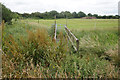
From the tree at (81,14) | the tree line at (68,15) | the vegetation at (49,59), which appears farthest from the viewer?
the tree at (81,14)

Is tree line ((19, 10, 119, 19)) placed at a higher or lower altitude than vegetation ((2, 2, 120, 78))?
higher

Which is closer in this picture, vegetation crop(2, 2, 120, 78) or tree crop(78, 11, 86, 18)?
vegetation crop(2, 2, 120, 78)

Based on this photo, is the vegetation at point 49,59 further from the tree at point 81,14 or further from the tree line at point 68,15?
the tree at point 81,14

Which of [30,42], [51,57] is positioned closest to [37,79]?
[51,57]

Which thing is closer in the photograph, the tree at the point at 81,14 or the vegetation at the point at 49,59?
the vegetation at the point at 49,59

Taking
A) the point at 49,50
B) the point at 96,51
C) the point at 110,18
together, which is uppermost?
the point at 110,18

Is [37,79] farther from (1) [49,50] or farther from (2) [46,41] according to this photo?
(2) [46,41]

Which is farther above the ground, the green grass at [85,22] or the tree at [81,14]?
the tree at [81,14]

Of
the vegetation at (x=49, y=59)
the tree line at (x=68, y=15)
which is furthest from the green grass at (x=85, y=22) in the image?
the vegetation at (x=49, y=59)

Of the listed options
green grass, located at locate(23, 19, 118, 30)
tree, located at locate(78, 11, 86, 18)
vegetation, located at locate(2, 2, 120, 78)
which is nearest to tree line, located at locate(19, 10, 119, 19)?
tree, located at locate(78, 11, 86, 18)

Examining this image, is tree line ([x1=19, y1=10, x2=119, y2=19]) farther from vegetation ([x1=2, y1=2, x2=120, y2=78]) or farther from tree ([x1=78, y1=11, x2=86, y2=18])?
vegetation ([x1=2, y1=2, x2=120, y2=78])

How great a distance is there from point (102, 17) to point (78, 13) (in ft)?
10.7

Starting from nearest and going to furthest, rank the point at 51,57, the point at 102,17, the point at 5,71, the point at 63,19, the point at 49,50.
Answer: the point at 5,71, the point at 51,57, the point at 49,50, the point at 102,17, the point at 63,19

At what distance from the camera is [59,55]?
317 cm
